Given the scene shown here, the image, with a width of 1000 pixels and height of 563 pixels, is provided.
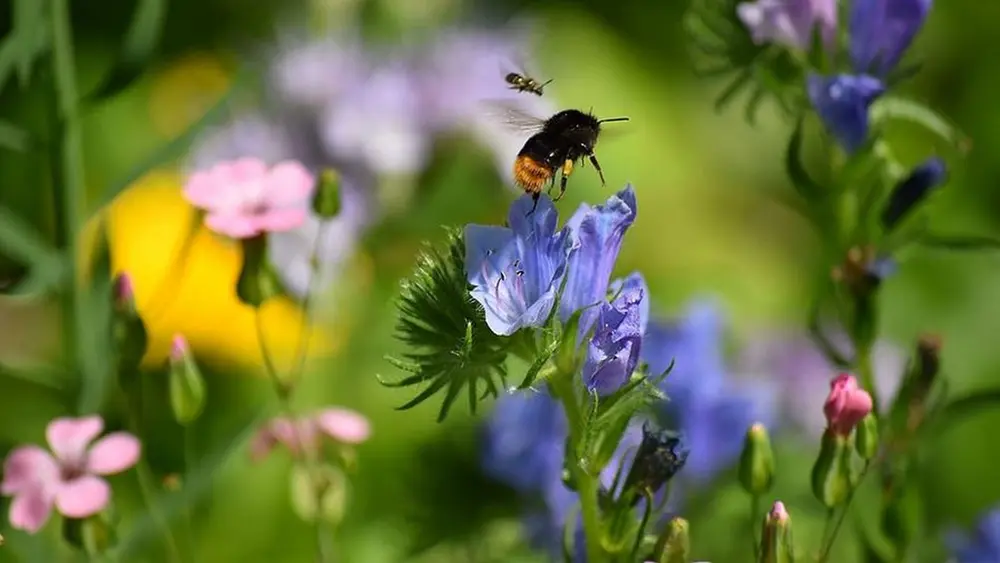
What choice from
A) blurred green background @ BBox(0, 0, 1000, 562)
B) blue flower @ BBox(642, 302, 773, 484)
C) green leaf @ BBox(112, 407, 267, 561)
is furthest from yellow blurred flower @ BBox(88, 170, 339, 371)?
green leaf @ BBox(112, 407, 267, 561)

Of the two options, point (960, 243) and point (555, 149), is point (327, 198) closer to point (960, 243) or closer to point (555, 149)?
point (555, 149)

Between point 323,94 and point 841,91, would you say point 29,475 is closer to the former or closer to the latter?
point 841,91

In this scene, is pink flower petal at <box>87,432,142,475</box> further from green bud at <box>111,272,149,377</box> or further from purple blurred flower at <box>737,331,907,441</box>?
purple blurred flower at <box>737,331,907,441</box>

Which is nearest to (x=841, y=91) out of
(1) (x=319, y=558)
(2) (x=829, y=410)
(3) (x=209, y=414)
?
(2) (x=829, y=410)

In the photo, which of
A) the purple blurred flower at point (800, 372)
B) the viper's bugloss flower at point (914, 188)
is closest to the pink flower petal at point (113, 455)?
the viper's bugloss flower at point (914, 188)

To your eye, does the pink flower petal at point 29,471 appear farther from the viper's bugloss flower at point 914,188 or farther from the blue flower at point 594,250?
the viper's bugloss flower at point 914,188
